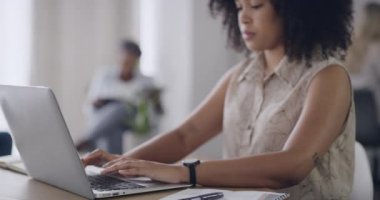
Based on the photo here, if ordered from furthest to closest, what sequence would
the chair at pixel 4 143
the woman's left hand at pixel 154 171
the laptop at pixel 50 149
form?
the chair at pixel 4 143 < the woman's left hand at pixel 154 171 < the laptop at pixel 50 149

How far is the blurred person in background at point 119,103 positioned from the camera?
4156mm

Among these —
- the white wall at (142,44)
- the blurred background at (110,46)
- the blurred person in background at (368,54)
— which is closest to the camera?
the blurred background at (110,46)

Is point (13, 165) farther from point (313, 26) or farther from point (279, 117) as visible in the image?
point (313, 26)

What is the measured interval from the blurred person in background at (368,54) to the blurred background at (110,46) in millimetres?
69

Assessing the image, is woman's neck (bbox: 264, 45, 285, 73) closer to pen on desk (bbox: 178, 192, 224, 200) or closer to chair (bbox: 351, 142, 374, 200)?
chair (bbox: 351, 142, 374, 200)

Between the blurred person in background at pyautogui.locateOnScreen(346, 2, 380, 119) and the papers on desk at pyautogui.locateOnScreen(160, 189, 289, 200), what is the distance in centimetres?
344

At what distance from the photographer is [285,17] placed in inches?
59.9

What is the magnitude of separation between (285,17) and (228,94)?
0.26 metres

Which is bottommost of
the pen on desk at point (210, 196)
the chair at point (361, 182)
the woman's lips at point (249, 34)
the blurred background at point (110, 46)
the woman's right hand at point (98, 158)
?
the pen on desk at point (210, 196)

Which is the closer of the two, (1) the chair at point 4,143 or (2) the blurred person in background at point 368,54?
(1) the chair at point 4,143

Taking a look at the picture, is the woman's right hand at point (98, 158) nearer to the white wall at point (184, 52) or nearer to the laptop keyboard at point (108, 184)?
the laptop keyboard at point (108, 184)

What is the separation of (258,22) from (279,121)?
269 millimetres

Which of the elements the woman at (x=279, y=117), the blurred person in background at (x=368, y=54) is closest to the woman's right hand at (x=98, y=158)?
the woman at (x=279, y=117)

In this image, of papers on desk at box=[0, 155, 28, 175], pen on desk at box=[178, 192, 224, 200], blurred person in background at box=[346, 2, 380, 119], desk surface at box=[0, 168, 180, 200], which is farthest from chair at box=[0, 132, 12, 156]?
blurred person in background at box=[346, 2, 380, 119]
